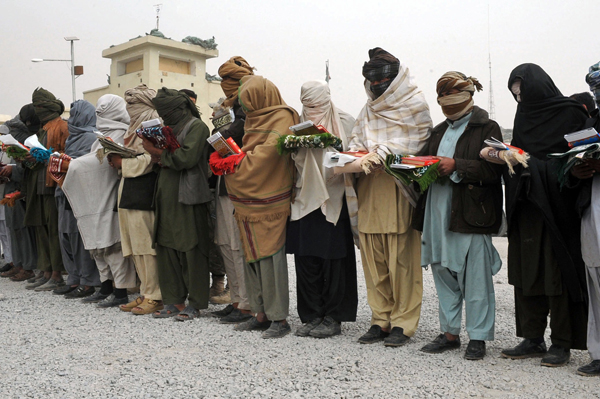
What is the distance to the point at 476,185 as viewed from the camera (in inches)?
146

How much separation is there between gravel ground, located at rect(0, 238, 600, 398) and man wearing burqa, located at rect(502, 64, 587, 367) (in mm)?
232

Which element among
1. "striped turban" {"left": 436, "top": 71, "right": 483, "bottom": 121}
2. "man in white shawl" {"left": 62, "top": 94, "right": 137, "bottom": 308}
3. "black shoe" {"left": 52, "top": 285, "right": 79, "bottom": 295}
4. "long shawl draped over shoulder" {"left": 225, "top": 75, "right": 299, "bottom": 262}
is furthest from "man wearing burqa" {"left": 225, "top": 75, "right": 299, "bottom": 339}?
"black shoe" {"left": 52, "top": 285, "right": 79, "bottom": 295}

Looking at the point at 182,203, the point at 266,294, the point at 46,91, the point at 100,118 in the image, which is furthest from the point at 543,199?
the point at 46,91

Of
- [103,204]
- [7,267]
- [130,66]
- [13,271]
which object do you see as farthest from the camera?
[130,66]

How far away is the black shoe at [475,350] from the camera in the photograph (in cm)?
367

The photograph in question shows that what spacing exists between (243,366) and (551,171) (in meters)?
2.31

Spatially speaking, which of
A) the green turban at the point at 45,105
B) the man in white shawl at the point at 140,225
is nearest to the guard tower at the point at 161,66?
the green turban at the point at 45,105

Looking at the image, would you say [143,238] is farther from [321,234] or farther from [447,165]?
[447,165]

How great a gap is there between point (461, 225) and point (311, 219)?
3.91ft

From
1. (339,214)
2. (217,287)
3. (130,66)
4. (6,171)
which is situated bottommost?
(217,287)

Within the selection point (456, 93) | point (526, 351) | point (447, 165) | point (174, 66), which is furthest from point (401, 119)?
point (174, 66)

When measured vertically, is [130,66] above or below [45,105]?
above

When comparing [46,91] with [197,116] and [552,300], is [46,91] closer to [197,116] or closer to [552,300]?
[197,116]

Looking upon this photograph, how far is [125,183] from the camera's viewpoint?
5.45 meters
